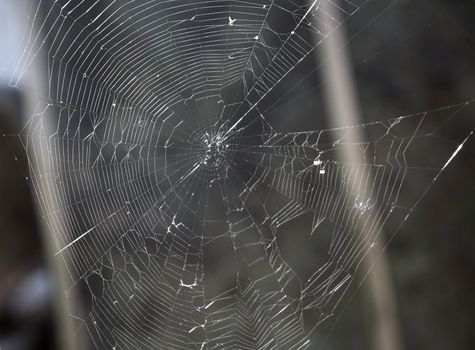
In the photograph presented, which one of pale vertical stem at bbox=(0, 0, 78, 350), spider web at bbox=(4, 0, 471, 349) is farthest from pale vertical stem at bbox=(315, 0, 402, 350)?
pale vertical stem at bbox=(0, 0, 78, 350)

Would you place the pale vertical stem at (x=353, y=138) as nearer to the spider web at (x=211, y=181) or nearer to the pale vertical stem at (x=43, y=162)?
the spider web at (x=211, y=181)

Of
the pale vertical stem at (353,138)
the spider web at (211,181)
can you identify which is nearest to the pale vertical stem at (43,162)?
the spider web at (211,181)

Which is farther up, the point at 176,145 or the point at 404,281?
the point at 176,145

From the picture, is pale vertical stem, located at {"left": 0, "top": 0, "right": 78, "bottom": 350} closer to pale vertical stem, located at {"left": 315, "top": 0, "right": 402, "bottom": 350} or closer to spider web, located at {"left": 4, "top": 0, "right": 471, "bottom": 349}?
spider web, located at {"left": 4, "top": 0, "right": 471, "bottom": 349}

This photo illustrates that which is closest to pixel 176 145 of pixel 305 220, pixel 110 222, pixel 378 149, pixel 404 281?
pixel 110 222

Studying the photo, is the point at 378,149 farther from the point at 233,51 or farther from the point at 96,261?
the point at 96,261

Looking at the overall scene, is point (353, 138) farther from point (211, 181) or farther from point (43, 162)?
point (43, 162)
